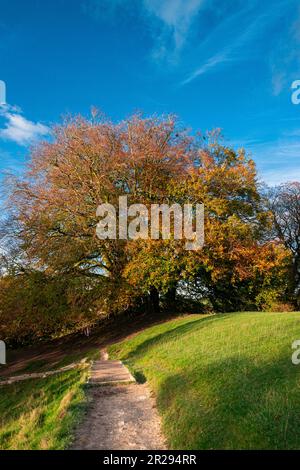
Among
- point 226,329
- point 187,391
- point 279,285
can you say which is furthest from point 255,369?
point 279,285

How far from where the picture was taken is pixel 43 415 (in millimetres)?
8664

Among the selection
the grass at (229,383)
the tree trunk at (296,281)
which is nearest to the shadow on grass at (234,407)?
the grass at (229,383)

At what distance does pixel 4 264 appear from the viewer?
22.4 m

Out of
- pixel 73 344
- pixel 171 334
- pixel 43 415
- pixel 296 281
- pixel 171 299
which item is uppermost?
pixel 296 281

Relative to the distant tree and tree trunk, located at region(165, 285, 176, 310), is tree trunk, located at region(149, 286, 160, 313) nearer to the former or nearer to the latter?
tree trunk, located at region(165, 285, 176, 310)

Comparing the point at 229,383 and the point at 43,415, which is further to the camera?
the point at 43,415

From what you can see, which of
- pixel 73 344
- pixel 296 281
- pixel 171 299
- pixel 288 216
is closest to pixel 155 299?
pixel 171 299

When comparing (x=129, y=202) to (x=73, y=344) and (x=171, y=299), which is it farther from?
(x=73, y=344)

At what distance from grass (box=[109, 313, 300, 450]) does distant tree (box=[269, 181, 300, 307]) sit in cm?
2356

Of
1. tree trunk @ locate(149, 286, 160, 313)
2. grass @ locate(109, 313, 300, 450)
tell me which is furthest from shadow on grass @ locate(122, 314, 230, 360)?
tree trunk @ locate(149, 286, 160, 313)

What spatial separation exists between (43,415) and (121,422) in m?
2.47

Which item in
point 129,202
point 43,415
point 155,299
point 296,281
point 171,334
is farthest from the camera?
point 296,281

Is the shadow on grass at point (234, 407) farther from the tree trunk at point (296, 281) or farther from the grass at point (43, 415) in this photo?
the tree trunk at point (296, 281)
